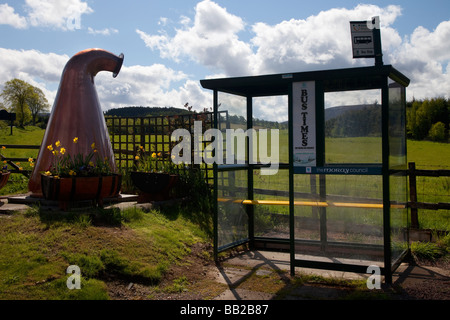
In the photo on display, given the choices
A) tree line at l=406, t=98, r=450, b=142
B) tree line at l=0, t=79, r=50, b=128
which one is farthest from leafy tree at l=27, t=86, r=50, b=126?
tree line at l=406, t=98, r=450, b=142

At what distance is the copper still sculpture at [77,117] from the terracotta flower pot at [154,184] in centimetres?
55

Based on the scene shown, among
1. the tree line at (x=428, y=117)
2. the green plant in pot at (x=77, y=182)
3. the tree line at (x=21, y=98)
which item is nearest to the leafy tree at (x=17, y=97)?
the tree line at (x=21, y=98)

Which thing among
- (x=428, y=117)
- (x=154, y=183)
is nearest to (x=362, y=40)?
(x=154, y=183)

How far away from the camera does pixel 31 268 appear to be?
14.8 feet

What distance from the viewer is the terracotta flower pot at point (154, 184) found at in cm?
786

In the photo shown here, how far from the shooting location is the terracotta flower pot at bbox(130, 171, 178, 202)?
7.86m

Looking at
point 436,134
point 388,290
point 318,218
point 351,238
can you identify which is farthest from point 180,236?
point 436,134

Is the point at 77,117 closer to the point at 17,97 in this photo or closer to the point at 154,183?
the point at 154,183

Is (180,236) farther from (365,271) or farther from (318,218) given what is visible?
(365,271)

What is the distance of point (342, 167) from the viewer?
5.13 meters

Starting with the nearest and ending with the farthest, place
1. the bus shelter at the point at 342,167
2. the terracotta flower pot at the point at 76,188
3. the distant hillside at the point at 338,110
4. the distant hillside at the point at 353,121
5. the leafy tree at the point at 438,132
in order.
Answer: the bus shelter at the point at 342,167
the distant hillside at the point at 353,121
the distant hillside at the point at 338,110
the terracotta flower pot at the point at 76,188
the leafy tree at the point at 438,132

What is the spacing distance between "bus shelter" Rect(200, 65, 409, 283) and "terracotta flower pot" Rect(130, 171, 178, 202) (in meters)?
1.85

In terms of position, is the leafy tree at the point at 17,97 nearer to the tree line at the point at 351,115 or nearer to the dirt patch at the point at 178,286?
the tree line at the point at 351,115

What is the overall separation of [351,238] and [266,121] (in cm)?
231
